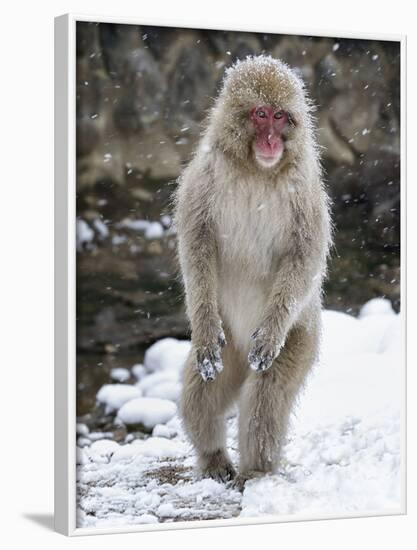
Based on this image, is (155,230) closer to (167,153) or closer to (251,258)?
(167,153)

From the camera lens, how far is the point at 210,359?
7.52m

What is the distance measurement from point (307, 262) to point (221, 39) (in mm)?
1559

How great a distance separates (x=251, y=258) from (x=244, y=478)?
56.6 inches

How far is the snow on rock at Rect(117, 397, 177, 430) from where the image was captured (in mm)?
7816

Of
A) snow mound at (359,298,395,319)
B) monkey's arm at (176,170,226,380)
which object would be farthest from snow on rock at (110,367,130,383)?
snow mound at (359,298,395,319)

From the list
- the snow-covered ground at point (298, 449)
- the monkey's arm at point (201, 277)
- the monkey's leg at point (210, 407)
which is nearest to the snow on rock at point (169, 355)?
the snow-covered ground at point (298, 449)

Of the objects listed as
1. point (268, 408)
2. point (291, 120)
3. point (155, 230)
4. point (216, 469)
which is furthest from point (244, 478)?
point (291, 120)

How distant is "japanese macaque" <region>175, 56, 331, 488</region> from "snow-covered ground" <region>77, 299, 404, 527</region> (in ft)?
0.61

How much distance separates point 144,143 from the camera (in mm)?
7516

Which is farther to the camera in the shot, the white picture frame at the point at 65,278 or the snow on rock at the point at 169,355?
the snow on rock at the point at 169,355

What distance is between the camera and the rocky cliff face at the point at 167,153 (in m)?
7.25

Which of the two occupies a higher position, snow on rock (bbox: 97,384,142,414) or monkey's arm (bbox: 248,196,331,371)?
monkey's arm (bbox: 248,196,331,371)

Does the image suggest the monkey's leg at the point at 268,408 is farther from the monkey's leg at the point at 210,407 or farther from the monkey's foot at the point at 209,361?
the monkey's foot at the point at 209,361

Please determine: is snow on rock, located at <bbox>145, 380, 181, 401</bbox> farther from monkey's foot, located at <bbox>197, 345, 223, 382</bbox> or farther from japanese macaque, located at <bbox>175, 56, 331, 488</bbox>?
monkey's foot, located at <bbox>197, 345, 223, 382</bbox>
